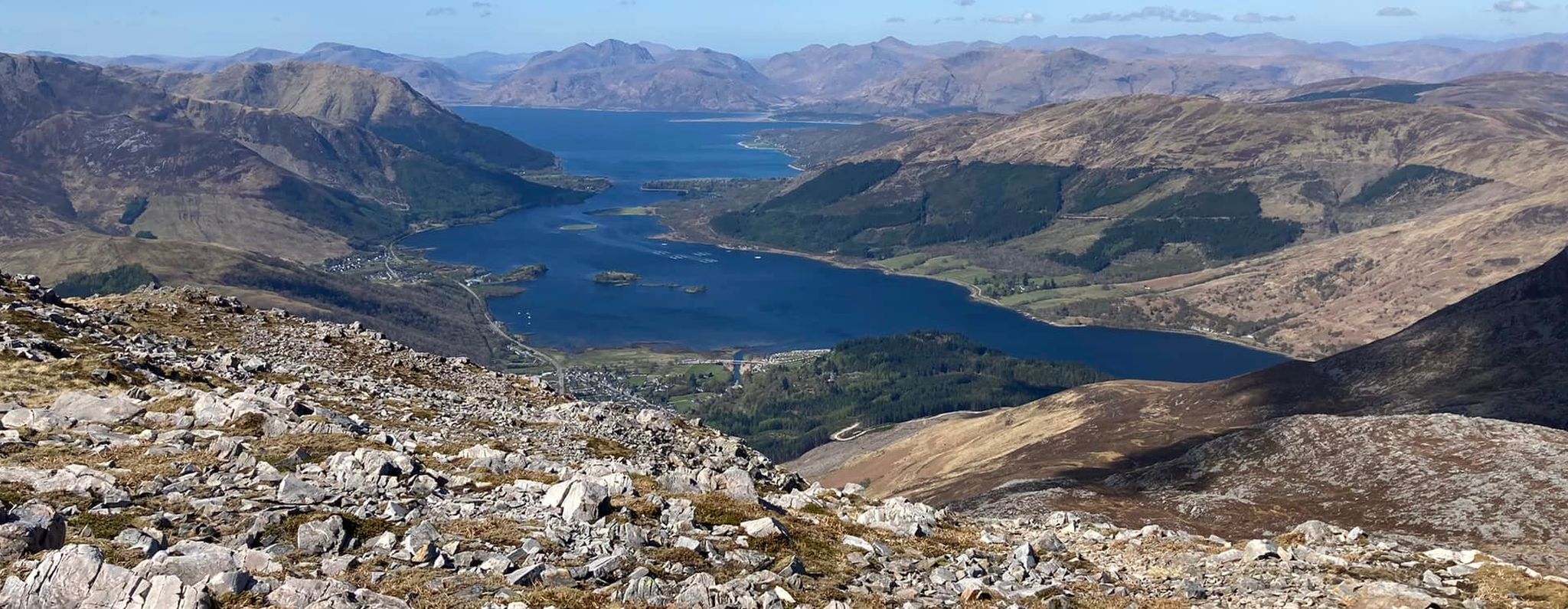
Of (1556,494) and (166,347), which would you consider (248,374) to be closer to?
(166,347)

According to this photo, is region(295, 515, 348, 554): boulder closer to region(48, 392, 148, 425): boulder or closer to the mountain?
region(48, 392, 148, 425): boulder

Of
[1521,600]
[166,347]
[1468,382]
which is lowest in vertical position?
[1468,382]

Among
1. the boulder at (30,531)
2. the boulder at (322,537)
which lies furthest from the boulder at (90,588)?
the boulder at (322,537)

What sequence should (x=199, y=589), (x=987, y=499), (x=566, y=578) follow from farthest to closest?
1. (x=987, y=499)
2. (x=566, y=578)
3. (x=199, y=589)

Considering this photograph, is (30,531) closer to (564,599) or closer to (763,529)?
(564,599)

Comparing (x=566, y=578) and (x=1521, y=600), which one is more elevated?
(x=566, y=578)

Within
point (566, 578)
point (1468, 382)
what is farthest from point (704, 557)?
point (1468, 382)

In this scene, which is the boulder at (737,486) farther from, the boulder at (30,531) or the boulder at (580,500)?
the boulder at (30,531)
